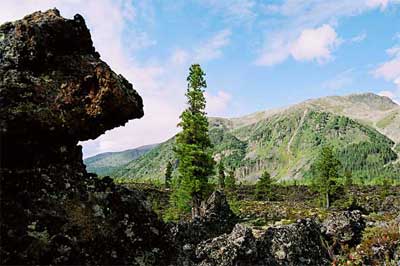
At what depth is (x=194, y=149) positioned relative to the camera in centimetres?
3888

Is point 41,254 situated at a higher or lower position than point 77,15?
lower

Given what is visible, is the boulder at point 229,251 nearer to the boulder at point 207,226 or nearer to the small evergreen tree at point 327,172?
the boulder at point 207,226

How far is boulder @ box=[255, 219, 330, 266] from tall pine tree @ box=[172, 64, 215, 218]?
25.4 meters

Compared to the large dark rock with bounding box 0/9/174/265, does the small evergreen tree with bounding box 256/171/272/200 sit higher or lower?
lower

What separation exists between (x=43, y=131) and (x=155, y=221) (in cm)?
177

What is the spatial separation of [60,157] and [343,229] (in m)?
11.1

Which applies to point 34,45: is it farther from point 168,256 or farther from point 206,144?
point 206,144

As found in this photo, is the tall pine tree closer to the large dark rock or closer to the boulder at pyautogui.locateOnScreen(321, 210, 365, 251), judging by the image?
the boulder at pyautogui.locateOnScreen(321, 210, 365, 251)

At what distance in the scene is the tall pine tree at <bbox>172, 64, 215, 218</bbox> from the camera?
127ft

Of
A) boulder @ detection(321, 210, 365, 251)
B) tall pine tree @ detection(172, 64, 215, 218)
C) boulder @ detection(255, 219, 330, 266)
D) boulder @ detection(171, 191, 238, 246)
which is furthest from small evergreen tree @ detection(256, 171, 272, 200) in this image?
boulder @ detection(255, 219, 330, 266)

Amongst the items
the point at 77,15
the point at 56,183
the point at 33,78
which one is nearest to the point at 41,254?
the point at 56,183

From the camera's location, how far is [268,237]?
1270 centimetres

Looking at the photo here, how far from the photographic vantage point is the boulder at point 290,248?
1212 centimetres

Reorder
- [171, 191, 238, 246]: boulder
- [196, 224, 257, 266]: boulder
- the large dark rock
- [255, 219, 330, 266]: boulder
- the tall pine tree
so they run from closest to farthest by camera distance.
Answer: the large dark rock, [196, 224, 257, 266]: boulder, [255, 219, 330, 266]: boulder, [171, 191, 238, 246]: boulder, the tall pine tree
